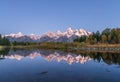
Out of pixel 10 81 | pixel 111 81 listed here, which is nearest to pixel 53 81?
pixel 10 81

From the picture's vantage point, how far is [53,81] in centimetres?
3170

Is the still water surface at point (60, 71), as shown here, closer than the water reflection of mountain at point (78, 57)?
Yes

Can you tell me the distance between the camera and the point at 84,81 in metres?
32.1

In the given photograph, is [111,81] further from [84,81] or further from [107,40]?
[107,40]

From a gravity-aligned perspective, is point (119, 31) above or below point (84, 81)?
above

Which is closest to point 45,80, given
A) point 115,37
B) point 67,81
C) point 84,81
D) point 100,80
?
point 67,81

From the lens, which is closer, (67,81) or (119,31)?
(67,81)

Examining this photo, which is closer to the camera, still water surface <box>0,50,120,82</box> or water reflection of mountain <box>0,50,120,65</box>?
still water surface <box>0,50,120,82</box>

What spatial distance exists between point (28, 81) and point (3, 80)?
3.98 meters

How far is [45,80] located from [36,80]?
54.3 inches

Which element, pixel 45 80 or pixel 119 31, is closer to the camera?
pixel 45 80

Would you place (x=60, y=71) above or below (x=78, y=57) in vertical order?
below

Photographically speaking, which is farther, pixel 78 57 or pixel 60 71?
pixel 78 57

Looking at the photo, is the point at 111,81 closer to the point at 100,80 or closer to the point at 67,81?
the point at 100,80
